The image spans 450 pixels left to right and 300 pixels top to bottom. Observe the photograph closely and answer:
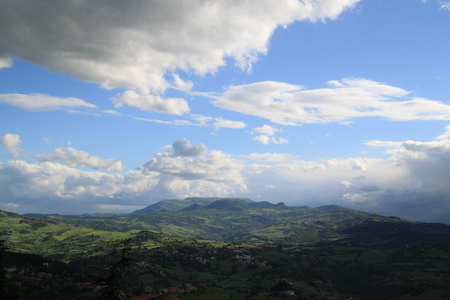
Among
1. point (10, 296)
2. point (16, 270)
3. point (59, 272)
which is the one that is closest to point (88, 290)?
point (59, 272)

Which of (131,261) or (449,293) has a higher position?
(131,261)

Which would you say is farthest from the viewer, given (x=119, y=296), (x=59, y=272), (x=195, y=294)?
(x=195, y=294)

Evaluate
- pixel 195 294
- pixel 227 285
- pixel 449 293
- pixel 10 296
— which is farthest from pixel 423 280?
pixel 10 296

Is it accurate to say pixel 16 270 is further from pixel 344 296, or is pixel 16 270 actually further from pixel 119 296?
pixel 344 296

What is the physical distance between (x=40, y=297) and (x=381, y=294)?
19757cm

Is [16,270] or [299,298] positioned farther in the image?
[299,298]

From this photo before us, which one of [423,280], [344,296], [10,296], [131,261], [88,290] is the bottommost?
[344,296]

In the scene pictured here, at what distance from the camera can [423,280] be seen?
19312 centimetres

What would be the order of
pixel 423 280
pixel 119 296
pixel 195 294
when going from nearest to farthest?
pixel 119 296 < pixel 195 294 < pixel 423 280

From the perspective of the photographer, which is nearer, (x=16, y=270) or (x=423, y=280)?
(x=16, y=270)

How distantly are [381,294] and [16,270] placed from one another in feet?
686

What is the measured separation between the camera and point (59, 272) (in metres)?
133

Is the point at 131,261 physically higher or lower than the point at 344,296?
higher

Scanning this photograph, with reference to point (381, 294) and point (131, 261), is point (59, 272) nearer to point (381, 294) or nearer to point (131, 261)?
point (131, 261)
